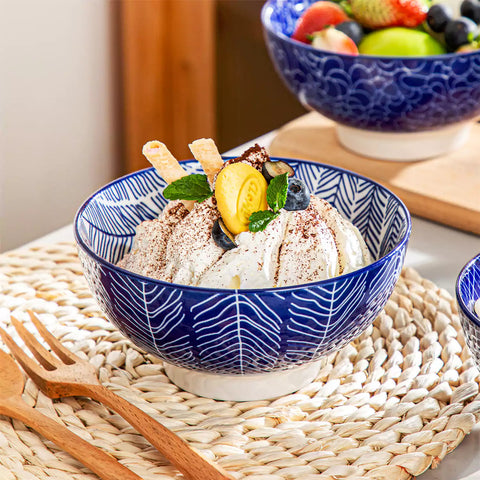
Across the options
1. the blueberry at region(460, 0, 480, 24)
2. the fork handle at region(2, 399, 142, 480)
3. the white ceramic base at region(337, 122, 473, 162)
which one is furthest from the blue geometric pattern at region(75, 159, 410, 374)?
the blueberry at region(460, 0, 480, 24)

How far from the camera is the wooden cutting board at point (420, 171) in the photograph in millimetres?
1037

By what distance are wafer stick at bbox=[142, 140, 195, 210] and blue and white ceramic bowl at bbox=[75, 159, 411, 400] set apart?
0.28 feet

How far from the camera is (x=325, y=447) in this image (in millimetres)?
627

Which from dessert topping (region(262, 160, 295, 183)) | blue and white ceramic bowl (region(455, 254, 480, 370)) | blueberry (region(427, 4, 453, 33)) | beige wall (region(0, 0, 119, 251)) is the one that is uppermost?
blueberry (region(427, 4, 453, 33))

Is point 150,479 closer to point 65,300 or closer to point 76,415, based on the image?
point 76,415

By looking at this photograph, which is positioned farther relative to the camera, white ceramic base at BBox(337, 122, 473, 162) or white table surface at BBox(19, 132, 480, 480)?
white ceramic base at BBox(337, 122, 473, 162)

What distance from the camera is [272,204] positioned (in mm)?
669

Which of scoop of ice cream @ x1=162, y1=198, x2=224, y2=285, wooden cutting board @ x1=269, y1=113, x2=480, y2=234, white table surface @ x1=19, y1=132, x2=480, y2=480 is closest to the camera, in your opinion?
scoop of ice cream @ x1=162, y1=198, x2=224, y2=285

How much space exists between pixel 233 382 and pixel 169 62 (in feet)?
5.71

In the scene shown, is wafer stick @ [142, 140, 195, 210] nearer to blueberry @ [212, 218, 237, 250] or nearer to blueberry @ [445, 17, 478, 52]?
blueberry @ [212, 218, 237, 250]

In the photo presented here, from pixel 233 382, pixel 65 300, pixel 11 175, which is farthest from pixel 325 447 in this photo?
pixel 11 175

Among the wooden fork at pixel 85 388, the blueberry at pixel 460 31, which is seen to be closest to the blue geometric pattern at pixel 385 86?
the blueberry at pixel 460 31

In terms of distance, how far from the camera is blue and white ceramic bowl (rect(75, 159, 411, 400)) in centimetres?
60

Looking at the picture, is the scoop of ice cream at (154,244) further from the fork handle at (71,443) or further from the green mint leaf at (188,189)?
the fork handle at (71,443)
